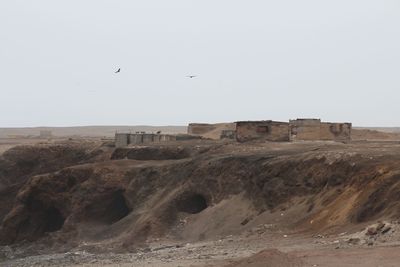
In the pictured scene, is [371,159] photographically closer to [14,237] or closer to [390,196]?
[390,196]

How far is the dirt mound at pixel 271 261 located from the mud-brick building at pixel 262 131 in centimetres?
1914

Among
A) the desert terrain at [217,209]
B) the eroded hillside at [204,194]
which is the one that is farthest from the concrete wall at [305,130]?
the eroded hillside at [204,194]

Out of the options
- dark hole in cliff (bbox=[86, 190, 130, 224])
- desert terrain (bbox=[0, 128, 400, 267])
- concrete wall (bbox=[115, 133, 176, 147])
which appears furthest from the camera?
concrete wall (bbox=[115, 133, 176, 147])

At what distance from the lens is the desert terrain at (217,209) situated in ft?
47.2

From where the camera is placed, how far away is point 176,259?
1512 centimetres

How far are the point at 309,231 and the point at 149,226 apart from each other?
24.2ft

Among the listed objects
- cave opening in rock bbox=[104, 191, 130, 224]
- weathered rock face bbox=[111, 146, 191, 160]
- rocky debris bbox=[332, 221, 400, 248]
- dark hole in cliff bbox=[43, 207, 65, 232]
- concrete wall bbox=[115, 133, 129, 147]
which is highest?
concrete wall bbox=[115, 133, 129, 147]

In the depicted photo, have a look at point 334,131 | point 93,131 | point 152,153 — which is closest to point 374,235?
point 152,153

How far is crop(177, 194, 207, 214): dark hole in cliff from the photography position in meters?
23.5

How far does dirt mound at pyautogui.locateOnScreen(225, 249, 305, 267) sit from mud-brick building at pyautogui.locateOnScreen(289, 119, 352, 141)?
2312 centimetres

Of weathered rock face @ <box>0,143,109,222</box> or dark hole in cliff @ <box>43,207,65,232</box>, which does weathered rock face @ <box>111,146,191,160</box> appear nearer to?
dark hole in cliff @ <box>43,207,65,232</box>

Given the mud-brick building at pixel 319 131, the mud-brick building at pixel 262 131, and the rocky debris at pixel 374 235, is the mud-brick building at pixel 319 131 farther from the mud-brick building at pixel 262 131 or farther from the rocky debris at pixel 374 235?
the rocky debris at pixel 374 235

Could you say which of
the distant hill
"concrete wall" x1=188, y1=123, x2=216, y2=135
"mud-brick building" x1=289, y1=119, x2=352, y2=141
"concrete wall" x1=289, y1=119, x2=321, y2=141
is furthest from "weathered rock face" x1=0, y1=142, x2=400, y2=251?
the distant hill

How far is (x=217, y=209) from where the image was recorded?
21.9m
